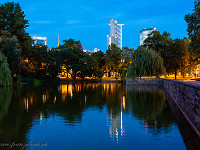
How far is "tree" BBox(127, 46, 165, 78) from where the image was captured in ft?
138

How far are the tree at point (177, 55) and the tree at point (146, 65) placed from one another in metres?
14.2

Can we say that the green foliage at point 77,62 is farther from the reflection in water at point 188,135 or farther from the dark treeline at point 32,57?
the reflection in water at point 188,135

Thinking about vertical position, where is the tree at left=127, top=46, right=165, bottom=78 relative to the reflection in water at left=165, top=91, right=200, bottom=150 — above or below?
above

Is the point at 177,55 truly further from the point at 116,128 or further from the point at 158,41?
the point at 116,128

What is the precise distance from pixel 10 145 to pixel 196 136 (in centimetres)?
523

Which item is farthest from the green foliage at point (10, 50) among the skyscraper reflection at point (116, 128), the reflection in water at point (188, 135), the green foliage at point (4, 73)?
the reflection in water at point (188, 135)

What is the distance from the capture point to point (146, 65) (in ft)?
138

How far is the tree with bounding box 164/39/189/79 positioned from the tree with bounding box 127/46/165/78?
1418cm

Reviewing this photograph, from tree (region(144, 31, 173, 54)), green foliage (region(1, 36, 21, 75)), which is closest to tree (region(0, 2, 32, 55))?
green foliage (region(1, 36, 21, 75))

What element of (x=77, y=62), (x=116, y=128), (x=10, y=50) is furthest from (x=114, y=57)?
(x=116, y=128)

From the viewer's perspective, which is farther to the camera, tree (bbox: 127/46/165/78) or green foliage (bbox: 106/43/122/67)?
green foliage (bbox: 106/43/122/67)

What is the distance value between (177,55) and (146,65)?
1655cm

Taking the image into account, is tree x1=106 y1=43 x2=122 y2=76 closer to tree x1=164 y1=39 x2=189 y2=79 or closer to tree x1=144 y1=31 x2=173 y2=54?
tree x1=144 y1=31 x2=173 y2=54

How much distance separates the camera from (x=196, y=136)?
24.0 feet
